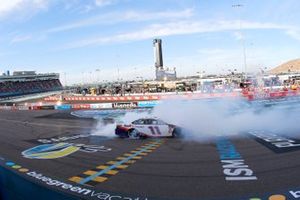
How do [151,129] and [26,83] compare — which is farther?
[26,83]

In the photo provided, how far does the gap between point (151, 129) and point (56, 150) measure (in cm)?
538

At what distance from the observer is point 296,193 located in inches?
321

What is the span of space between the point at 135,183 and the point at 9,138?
15540 millimetres

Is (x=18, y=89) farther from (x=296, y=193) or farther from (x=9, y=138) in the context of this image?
(x=296, y=193)

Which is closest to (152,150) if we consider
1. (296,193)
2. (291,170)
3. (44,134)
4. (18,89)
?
(291,170)

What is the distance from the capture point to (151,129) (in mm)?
19953

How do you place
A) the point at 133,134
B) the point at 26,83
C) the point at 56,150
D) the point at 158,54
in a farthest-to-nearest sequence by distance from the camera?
the point at 158,54
the point at 26,83
the point at 133,134
the point at 56,150

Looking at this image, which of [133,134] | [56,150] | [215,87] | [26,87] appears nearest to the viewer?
[56,150]

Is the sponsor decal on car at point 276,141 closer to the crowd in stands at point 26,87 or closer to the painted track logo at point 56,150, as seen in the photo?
the painted track logo at point 56,150

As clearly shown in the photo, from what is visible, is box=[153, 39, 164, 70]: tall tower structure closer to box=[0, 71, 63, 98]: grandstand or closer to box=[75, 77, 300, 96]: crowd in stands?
box=[0, 71, 63, 98]: grandstand

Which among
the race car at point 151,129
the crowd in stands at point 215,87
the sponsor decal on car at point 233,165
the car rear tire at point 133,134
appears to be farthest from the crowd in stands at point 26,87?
the sponsor decal on car at point 233,165

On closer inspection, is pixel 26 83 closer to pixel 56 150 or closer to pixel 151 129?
pixel 151 129

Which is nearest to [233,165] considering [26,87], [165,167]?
[165,167]

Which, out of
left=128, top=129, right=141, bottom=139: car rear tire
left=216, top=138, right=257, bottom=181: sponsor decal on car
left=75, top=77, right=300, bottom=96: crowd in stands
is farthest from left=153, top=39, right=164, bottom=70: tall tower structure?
left=216, top=138, right=257, bottom=181: sponsor decal on car
